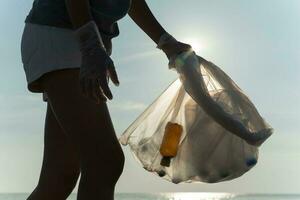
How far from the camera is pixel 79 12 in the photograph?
6.26 feet

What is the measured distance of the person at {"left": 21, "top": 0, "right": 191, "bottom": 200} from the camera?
5.92 ft

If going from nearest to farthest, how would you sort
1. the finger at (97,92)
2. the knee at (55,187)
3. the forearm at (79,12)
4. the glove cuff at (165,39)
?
the finger at (97,92) → the forearm at (79,12) → the knee at (55,187) → the glove cuff at (165,39)

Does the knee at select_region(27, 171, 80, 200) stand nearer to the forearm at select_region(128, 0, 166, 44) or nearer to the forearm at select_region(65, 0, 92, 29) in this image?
the forearm at select_region(65, 0, 92, 29)

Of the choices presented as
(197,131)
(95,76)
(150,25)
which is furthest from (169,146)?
(95,76)

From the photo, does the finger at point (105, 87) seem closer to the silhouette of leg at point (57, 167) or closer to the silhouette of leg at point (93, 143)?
the silhouette of leg at point (93, 143)

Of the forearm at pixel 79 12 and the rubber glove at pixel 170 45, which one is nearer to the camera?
the forearm at pixel 79 12

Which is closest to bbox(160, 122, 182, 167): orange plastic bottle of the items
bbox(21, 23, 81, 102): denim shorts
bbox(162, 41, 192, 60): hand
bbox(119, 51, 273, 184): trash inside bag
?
bbox(119, 51, 273, 184): trash inside bag

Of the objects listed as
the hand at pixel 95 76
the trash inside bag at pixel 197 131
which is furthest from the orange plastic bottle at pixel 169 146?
the hand at pixel 95 76

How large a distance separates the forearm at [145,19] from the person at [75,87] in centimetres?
32

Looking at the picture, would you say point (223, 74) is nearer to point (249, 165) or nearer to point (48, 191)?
point (249, 165)

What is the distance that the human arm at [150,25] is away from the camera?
2514 millimetres

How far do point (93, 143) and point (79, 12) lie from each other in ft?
1.46

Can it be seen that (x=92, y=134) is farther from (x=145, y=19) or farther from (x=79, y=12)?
(x=145, y=19)

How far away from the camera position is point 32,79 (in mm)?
2002
